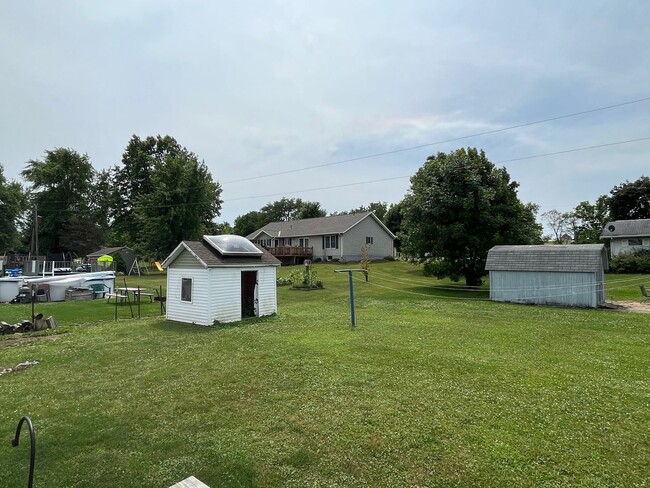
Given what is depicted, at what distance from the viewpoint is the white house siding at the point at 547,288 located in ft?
55.4

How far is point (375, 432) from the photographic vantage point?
5.06m

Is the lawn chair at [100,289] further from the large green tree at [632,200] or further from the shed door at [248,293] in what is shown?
the large green tree at [632,200]

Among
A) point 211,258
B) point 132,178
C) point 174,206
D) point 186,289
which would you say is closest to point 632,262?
point 211,258

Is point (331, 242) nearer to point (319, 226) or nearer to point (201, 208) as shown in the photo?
Answer: point (319, 226)

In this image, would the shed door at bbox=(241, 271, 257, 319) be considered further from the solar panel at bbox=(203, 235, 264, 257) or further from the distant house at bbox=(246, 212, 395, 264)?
the distant house at bbox=(246, 212, 395, 264)

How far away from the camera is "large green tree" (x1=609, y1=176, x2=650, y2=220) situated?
4525 cm

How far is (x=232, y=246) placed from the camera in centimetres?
1470

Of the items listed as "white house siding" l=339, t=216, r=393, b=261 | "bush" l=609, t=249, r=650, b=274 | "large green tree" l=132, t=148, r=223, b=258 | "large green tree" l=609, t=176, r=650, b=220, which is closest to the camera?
"bush" l=609, t=249, r=650, b=274

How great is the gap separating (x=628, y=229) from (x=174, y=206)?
4678 centimetres

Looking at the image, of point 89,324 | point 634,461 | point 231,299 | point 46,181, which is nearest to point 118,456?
point 634,461

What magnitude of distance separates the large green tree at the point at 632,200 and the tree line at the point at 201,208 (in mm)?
Result: 102

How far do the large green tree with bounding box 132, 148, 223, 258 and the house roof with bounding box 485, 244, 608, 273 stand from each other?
33.3 meters

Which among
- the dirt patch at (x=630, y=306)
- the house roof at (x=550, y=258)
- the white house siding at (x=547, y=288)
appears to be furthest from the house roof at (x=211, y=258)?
the dirt patch at (x=630, y=306)

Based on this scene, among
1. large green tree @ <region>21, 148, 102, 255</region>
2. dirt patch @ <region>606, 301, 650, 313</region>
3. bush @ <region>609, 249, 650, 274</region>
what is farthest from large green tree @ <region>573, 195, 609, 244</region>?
large green tree @ <region>21, 148, 102, 255</region>
